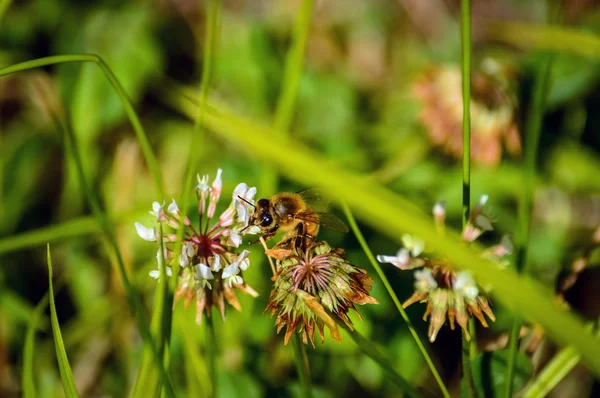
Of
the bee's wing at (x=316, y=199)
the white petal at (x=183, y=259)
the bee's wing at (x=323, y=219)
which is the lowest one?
the white petal at (x=183, y=259)

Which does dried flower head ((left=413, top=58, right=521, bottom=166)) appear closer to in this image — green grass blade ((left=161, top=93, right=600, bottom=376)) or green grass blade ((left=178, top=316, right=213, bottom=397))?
green grass blade ((left=178, top=316, right=213, bottom=397))

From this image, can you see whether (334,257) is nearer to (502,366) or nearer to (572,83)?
(502,366)

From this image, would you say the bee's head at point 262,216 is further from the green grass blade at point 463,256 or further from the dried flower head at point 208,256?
the green grass blade at point 463,256

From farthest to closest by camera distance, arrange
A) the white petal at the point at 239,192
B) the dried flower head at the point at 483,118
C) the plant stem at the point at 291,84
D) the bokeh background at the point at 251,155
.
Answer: the dried flower head at the point at 483,118, the bokeh background at the point at 251,155, the plant stem at the point at 291,84, the white petal at the point at 239,192

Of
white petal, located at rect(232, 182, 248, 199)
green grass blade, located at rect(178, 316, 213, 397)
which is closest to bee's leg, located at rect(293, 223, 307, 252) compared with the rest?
white petal, located at rect(232, 182, 248, 199)

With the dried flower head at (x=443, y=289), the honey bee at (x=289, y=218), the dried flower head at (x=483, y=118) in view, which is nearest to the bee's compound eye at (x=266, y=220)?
the honey bee at (x=289, y=218)

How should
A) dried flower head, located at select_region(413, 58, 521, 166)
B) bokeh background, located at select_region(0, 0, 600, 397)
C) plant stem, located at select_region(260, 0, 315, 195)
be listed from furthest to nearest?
dried flower head, located at select_region(413, 58, 521, 166) → bokeh background, located at select_region(0, 0, 600, 397) → plant stem, located at select_region(260, 0, 315, 195)

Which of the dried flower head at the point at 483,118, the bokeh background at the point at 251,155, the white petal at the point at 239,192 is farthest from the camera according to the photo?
the dried flower head at the point at 483,118

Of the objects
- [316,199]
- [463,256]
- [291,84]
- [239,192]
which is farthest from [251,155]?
[463,256]
